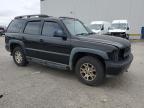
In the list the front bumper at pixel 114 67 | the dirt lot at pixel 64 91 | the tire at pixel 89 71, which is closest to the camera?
the dirt lot at pixel 64 91

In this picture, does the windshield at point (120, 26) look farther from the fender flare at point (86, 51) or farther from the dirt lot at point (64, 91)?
the fender flare at point (86, 51)

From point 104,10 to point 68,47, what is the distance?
20456 millimetres

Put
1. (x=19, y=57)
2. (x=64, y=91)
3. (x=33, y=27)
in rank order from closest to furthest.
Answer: (x=64, y=91) < (x=33, y=27) < (x=19, y=57)

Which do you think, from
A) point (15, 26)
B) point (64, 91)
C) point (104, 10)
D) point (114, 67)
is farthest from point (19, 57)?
point (104, 10)

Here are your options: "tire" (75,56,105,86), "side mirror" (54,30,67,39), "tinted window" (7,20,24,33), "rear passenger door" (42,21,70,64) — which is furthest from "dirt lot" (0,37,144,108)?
"tinted window" (7,20,24,33)

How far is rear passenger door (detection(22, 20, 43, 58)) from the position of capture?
5.73 m

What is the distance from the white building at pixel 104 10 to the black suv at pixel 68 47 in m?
18.3

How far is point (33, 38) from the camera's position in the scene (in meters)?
5.82

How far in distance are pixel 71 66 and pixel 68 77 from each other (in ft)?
1.89

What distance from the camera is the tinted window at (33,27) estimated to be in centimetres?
580

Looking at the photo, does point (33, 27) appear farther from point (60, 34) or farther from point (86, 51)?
point (86, 51)

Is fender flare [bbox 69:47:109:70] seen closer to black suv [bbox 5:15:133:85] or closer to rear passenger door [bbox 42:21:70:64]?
black suv [bbox 5:15:133:85]

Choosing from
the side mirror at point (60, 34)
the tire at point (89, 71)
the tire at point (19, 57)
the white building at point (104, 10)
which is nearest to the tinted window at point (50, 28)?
the side mirror at point (60, 34)

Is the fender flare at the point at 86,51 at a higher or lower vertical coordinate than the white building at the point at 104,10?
lower
